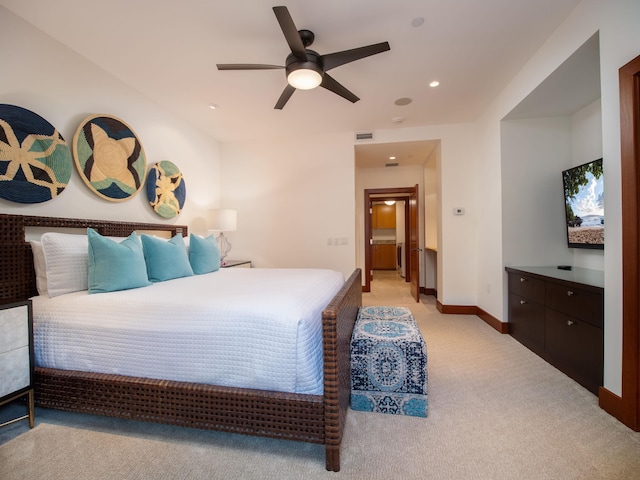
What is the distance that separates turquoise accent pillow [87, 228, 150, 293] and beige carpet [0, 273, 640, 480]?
2.76 ft

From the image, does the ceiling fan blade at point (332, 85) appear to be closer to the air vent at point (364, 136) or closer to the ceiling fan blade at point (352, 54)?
the ceiling fan blade at point (352, 54)

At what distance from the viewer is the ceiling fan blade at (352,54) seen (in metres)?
1.83

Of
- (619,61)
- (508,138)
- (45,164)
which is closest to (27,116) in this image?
(45,164)

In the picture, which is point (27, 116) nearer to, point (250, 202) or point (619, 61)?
point (250, 202)

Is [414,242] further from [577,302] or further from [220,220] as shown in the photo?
[220,220]

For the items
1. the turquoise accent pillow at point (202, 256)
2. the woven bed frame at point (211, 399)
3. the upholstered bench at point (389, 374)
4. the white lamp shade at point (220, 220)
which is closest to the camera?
the woven bed frame at point (211, 399)

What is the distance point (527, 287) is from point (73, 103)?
464cm

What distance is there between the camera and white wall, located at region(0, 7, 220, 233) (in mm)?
1964

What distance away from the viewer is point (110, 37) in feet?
7.14

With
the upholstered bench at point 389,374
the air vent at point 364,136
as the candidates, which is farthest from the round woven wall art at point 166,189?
the upholstered bench at point 389,374

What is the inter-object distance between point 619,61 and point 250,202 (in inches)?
163

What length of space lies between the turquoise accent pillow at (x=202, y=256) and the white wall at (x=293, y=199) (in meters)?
1.44

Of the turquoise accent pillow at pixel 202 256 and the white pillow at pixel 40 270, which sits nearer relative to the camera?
the white pillow at pixel 40 270

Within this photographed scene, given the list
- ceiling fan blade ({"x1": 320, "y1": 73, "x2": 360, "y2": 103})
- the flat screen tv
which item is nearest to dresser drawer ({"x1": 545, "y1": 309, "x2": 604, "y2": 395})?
the flat screen tv
